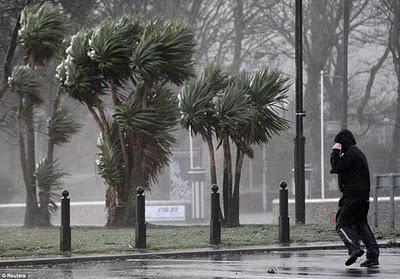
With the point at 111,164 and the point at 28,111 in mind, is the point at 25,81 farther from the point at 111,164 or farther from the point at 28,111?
the point at 111,164

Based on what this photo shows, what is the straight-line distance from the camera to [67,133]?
87.2 feet

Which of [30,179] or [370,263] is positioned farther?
[30,179]

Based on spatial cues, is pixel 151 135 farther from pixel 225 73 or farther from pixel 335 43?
pixel 335 43

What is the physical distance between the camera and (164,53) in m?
23.2

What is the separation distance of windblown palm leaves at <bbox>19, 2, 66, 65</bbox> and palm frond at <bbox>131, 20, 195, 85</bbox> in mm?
2909

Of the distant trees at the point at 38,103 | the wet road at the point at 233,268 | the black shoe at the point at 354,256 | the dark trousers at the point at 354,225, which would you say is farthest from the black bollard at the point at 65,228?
the distant trees at the point at 38,103

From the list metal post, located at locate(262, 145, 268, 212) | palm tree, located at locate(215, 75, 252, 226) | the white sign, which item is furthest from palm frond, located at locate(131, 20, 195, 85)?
metal post, located at locate(262, 145, 268, 212)

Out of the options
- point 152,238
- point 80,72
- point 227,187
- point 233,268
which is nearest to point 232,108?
point 227,187

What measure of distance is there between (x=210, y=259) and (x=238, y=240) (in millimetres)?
2792

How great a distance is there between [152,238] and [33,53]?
7.90m

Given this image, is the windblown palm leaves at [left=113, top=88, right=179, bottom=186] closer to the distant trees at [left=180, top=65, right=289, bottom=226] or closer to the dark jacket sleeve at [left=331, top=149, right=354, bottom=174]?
the distant trees at [left=180, top=65, right=289, bottom=226]

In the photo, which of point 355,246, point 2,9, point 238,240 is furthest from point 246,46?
point 355,246

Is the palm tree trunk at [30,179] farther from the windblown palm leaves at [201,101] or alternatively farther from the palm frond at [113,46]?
the windblown palm leaves at [201,101]

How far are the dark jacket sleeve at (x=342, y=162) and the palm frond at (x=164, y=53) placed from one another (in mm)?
8733
